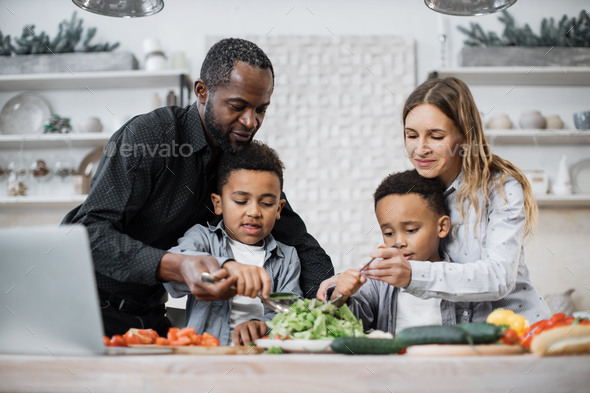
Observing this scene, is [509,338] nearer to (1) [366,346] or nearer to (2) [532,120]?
(1) [366,346]

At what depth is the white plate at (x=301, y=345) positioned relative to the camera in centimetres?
Result: 88

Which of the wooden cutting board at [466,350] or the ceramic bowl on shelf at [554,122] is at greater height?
the ceramic bowl on shelf at [554,122]

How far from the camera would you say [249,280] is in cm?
105

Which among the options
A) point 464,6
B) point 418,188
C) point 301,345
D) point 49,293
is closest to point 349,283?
point 301,345

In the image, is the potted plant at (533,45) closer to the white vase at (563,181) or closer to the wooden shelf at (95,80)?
the white vase at (563,181)

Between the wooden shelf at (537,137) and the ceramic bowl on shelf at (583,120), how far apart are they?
0.04 meters

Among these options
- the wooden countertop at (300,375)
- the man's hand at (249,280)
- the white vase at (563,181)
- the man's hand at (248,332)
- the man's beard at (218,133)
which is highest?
the man's beard at (218,133)

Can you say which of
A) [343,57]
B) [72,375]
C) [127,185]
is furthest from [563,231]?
[72,375]

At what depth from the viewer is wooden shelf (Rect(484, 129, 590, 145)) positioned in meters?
3.34

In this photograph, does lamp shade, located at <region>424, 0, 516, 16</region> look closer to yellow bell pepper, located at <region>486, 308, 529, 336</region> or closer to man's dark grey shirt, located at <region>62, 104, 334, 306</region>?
man's dark grey shirt, located at <region>62, 104, 334, 306</region>

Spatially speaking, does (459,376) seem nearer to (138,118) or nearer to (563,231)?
(138,118)

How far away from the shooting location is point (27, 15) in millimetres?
3717

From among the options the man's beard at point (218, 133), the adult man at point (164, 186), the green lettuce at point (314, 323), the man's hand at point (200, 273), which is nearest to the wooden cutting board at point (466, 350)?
the green lettuce at point (314, 323)

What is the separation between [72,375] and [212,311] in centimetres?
Answer: 84
